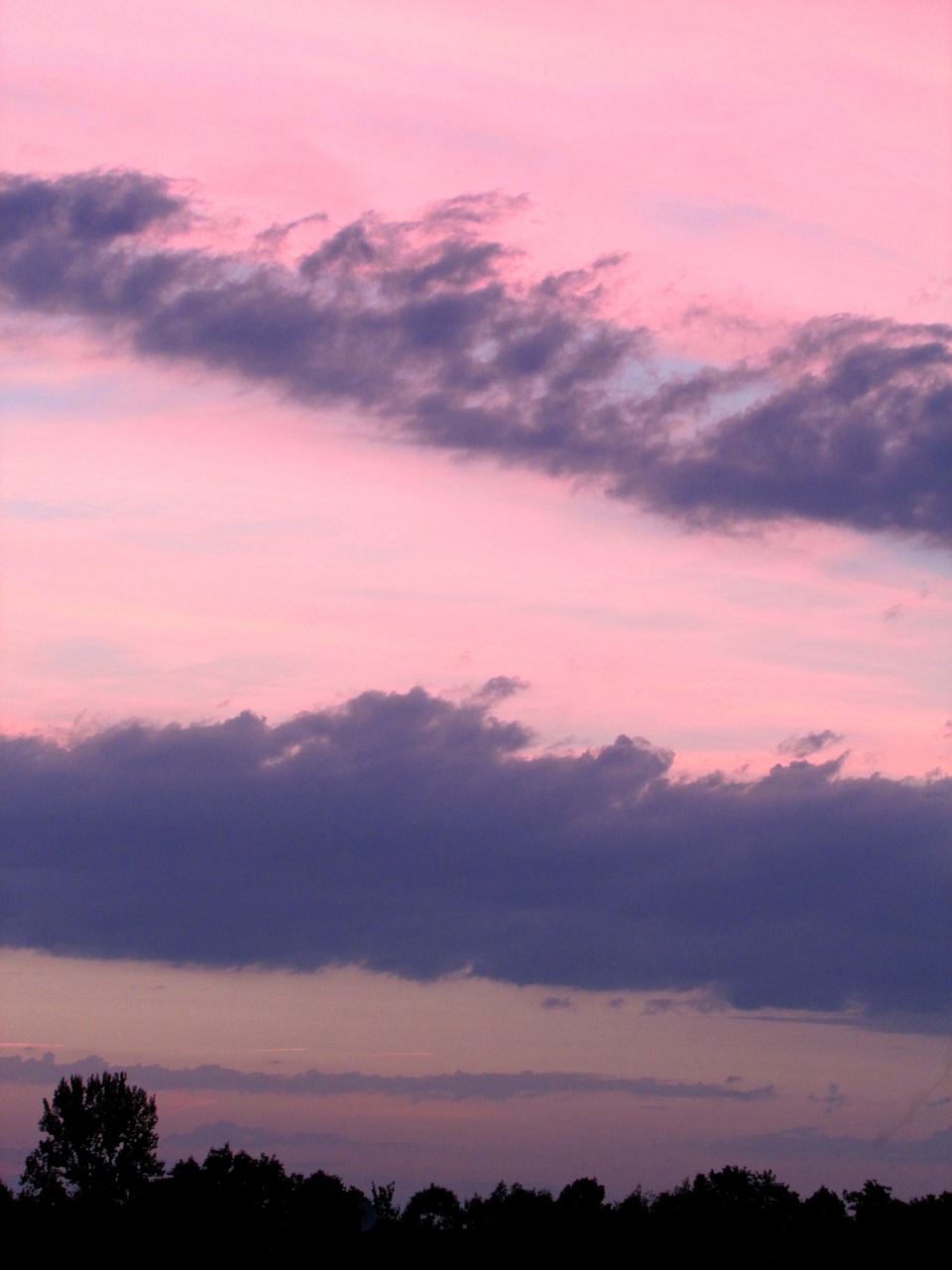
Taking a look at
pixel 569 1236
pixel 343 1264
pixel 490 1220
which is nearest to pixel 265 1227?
pixel 343 1264

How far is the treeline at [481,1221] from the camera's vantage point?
103m

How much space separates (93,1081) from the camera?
13550 centimetres

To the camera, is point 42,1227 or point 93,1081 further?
point 93,1081

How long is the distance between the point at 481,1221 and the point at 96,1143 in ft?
155

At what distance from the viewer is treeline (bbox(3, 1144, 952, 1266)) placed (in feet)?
338

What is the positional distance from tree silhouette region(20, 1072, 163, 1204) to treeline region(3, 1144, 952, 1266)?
1976 mm

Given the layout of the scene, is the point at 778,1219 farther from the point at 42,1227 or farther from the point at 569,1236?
the point at 42,1227

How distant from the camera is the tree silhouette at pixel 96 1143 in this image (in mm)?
129750

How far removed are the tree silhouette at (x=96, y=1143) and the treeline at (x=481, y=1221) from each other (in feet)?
6.48

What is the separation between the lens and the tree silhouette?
12975 cm

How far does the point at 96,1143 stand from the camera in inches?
5231

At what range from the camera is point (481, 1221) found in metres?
161

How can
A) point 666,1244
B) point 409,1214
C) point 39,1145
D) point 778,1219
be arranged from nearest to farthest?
point 666,1244
point 39,1145
point 778,1219
point 409,1214

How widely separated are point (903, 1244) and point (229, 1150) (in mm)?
63523
